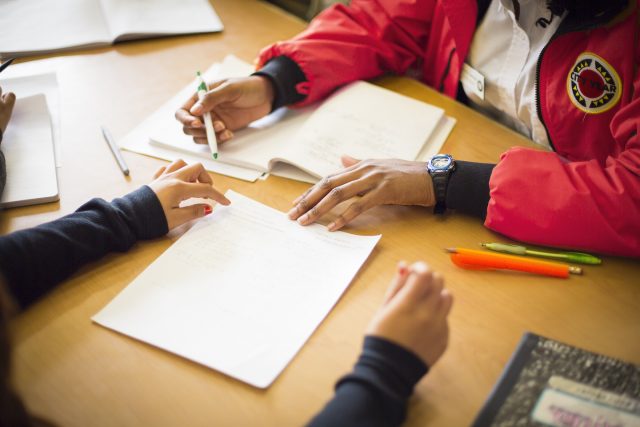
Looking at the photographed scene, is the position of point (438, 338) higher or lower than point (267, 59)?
lower

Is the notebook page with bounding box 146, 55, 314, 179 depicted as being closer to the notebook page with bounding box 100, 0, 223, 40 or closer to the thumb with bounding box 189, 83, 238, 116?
the thumb with bounding box 189, 83, 238, 116

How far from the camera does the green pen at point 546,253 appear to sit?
882 mm

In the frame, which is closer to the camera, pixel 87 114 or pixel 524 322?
pixel 524 322

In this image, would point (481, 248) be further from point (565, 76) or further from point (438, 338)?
point (565, 76)

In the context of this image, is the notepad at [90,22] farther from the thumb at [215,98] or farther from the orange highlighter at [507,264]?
the orange highlighter at [507,264]

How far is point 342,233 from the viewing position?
3.08 feet

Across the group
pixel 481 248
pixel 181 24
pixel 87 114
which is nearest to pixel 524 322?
pixel 481 248

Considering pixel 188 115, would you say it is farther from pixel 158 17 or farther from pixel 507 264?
pixel 507 264

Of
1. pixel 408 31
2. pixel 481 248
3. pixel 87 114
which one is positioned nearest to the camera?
pixel 481 248

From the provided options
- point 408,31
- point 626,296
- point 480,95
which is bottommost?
point 626,296

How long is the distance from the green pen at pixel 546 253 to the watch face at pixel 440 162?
16 centimetres

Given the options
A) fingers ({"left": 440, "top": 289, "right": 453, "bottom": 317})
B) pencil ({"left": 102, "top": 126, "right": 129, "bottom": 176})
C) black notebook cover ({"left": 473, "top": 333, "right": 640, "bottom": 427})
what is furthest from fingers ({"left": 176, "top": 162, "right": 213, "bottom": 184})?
black notebook cover ({"left": 473, "top": 333, "right": 640, "bottom": 427})

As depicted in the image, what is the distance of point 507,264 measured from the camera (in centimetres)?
87

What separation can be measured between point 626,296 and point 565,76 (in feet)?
1.34
